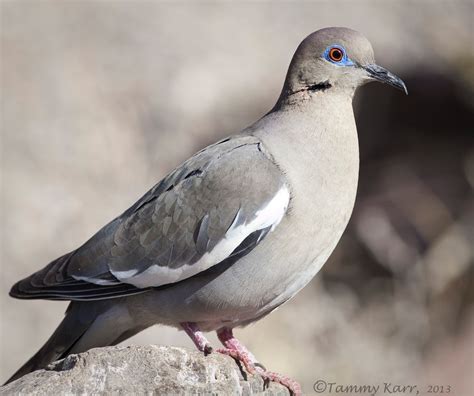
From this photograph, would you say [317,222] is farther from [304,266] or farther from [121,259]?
[121,259]

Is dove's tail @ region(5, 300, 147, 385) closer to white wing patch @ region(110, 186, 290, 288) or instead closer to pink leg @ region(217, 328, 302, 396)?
white wing patch @ region(110, 186, 290, 288)

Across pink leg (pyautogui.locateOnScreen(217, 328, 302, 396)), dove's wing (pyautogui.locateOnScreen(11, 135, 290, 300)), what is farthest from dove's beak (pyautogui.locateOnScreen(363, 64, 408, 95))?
pink leg (pyautogui.locateOnScreen(217, 328, 302, 396))

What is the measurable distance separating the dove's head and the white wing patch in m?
0.78

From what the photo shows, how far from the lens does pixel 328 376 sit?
833 centimetres

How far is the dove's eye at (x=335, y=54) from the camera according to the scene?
204 inches

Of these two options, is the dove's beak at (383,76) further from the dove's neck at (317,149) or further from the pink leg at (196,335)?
the pink leg at (196,335)

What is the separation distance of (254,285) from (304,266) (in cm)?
28

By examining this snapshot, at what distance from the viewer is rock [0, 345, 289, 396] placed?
3879mm

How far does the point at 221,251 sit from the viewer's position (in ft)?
15.7

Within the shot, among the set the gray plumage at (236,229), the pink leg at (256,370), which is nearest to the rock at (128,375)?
the pink leg at (256,370)

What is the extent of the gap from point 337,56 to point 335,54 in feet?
0.05

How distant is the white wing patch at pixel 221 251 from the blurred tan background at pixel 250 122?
2.92 metres

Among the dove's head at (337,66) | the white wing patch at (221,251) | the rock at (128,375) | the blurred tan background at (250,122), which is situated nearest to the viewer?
the rock at (128,375)

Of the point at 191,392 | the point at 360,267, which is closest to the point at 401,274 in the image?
the point at 360,267
